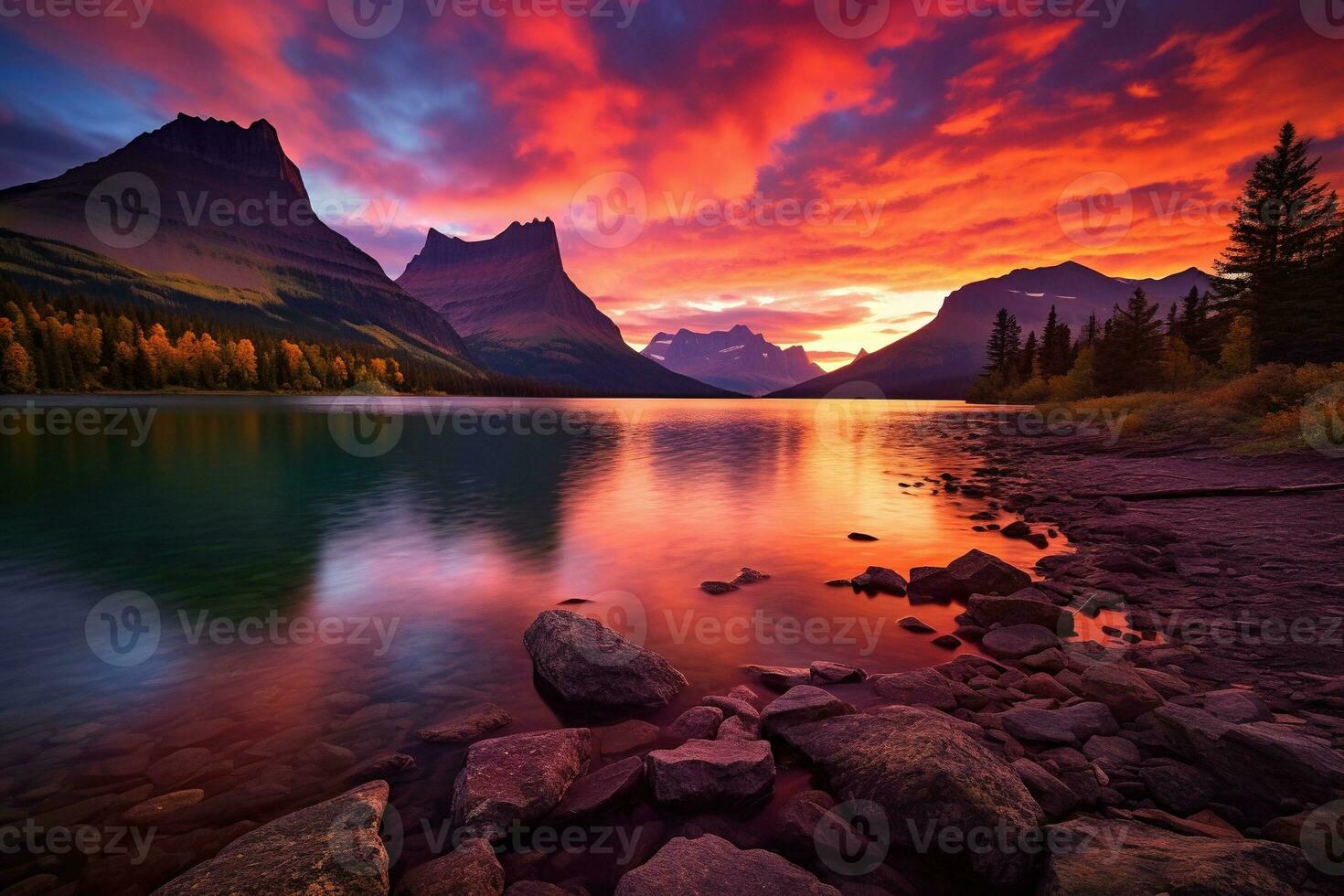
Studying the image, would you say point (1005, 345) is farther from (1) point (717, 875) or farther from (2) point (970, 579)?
(1) point (717, 875)

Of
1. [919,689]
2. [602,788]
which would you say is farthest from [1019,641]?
[602,788]

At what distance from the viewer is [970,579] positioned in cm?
1499

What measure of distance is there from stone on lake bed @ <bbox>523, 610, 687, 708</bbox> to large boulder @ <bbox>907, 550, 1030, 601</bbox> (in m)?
8.73

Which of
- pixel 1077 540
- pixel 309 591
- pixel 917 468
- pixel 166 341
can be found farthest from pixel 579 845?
pixel 166 341

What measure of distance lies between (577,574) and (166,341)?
568ft

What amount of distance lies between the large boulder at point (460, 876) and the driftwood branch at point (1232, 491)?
1108 inches

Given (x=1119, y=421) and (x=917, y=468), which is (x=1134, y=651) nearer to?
(x=917, y=468)

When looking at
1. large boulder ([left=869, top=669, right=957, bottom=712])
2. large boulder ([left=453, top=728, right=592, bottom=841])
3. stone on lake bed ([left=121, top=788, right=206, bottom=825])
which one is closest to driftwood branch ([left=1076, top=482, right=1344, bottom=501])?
large boulder ([left=869, top=669, right=957, bottom=712])

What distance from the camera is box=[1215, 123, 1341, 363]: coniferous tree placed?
48281mm

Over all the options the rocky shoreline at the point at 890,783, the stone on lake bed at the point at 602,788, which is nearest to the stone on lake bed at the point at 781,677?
the rocky shoreline at the point at 890,783

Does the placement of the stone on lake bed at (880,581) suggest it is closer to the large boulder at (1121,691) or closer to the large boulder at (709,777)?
the large boulder at (1121,691)

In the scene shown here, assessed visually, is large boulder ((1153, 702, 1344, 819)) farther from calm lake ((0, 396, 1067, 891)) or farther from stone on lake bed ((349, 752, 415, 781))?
stone on lake bed ((349, 752, 415, 781))

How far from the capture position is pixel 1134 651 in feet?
35.1

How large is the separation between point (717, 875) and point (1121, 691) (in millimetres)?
7395
